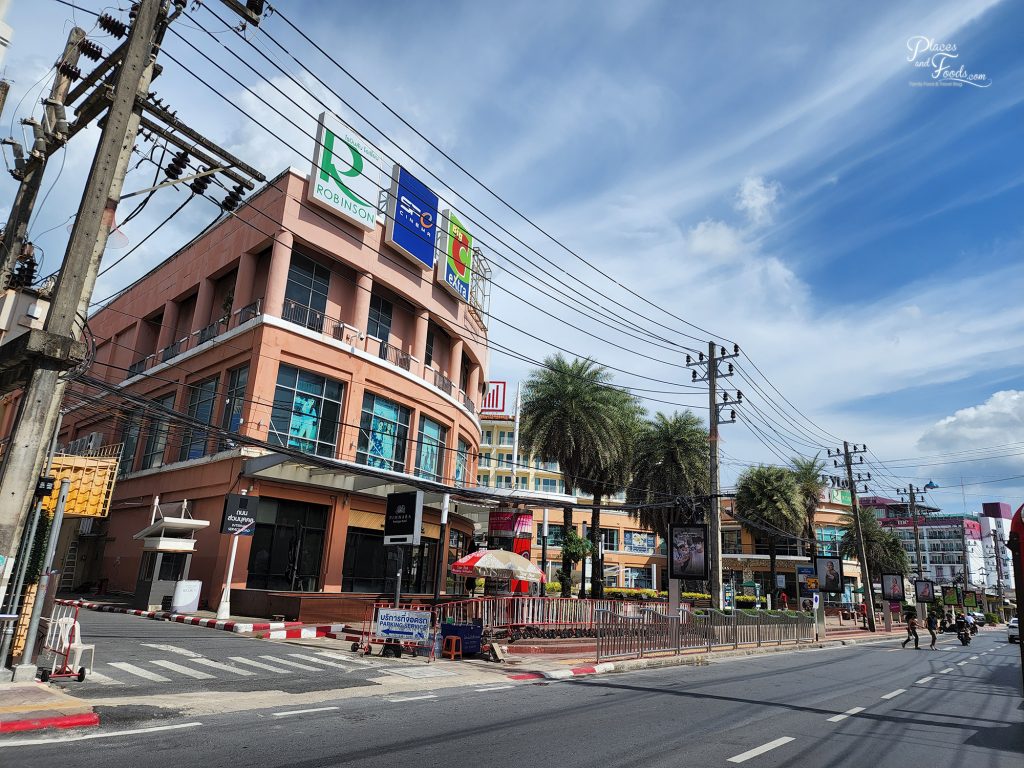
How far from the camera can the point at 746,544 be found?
240ft

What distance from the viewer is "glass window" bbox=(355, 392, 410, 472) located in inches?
1096

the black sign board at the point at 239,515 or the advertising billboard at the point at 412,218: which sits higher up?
the advertising billboard at the point at 412,218

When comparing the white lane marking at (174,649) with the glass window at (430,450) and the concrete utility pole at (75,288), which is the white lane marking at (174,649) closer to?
the concrete utility pole at (75,288)

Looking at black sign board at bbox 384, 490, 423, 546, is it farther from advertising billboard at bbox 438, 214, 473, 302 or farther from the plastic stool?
advertising billboard at bbox 438, 214, 473, 302

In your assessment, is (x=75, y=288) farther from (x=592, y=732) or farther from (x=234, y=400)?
(x=234, y=400)

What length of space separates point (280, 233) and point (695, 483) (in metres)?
28.3

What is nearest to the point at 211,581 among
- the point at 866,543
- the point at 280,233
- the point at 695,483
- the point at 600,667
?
the point at 280,233

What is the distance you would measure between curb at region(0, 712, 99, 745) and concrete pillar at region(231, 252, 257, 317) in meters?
21.3

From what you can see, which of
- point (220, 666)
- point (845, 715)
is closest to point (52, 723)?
point (220, 666)

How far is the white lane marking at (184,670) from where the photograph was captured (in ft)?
36.9

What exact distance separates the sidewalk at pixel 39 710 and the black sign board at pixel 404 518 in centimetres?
1048

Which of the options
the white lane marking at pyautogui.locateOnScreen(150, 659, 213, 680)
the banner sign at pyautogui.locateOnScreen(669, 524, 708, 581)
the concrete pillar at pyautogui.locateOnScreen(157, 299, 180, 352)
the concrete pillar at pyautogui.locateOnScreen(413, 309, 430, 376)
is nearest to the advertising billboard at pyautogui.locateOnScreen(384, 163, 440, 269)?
the concrete pillar at pyautogui.locateOnScreen(413, 309, 430, 376)

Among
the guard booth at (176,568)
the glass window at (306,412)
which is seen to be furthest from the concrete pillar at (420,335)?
the guard booth at (176,568)

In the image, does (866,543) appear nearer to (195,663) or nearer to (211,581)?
(211,581)
